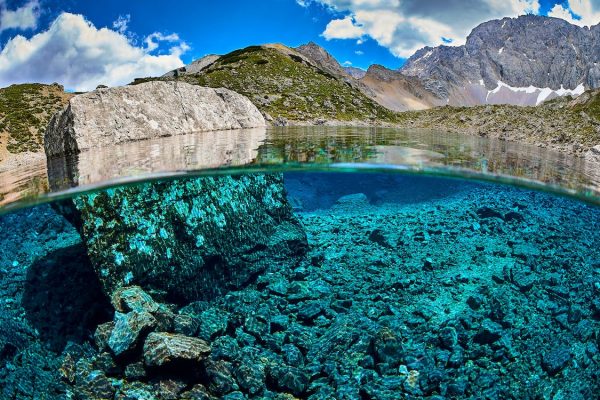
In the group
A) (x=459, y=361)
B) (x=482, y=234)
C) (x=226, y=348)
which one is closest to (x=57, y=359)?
(x=226, y=348)

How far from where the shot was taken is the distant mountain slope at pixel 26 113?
45.4 m

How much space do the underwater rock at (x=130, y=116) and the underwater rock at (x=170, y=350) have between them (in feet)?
25.6

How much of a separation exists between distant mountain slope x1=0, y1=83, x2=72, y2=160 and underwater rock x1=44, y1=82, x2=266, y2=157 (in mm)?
31434

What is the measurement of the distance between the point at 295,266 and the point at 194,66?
10016 cm

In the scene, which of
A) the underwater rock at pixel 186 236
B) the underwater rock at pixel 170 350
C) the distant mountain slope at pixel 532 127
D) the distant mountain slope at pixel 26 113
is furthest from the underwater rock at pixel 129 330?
the distant mountain slope at pixel 26 113

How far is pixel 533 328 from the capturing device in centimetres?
1048

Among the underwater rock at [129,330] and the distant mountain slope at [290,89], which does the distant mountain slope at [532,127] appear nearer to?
the distant mountain slope at [290,89]

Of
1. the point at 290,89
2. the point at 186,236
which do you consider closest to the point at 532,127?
the point at 186,236

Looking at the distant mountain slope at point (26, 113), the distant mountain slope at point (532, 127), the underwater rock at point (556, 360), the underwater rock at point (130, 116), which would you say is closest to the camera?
the underwater rock at point (556, 360)

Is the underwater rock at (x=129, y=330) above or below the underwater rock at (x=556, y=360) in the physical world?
above

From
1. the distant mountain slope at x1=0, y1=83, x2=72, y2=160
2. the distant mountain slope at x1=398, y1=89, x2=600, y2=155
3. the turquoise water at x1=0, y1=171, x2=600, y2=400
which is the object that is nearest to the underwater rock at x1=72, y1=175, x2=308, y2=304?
the turquoise water at x1=0, y1=171, x2=600, y2=400

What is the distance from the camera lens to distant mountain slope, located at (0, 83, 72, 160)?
149 ft

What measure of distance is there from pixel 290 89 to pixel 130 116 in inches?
2065

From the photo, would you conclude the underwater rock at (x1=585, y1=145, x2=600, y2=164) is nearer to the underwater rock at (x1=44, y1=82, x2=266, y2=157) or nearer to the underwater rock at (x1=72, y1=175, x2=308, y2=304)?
the underwater rock at (x1=72, y1=175, x2=308, y2=304)
